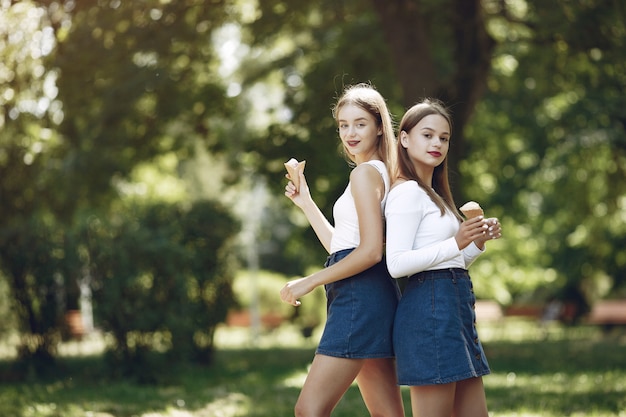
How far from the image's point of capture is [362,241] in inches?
175

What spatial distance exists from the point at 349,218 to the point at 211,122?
1486 cm

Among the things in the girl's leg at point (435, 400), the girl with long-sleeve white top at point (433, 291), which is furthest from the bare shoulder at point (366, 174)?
the girl's leg at point (435, 400)

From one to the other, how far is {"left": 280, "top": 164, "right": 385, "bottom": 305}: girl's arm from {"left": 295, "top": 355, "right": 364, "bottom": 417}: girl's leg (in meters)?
0.36

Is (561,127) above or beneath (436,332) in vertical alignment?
above

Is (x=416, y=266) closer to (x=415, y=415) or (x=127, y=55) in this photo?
(x=415, y=415)

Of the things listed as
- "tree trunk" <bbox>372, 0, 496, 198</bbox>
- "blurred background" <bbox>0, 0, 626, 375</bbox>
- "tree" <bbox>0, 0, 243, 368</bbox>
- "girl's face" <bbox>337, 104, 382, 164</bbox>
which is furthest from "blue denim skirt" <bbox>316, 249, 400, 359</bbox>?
"tree trunk" <bbox>372, 0, 496, 198</bbox>

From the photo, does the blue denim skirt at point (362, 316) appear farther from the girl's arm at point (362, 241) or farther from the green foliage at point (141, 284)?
the green foliage at point (141, 284)

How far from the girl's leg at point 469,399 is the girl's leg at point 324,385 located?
0.53 meters

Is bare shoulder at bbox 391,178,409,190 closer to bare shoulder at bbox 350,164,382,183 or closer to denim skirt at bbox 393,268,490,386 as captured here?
bare shoulder at bbox 350,164,382,183

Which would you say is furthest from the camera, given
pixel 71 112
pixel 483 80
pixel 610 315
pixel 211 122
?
pixel 610 315

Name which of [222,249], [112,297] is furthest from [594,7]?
[112,297]

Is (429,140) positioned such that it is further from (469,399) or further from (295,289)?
(469,399)

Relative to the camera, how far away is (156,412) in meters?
8.34

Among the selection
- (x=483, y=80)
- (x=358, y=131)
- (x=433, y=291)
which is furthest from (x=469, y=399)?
(x=483, y=80)
